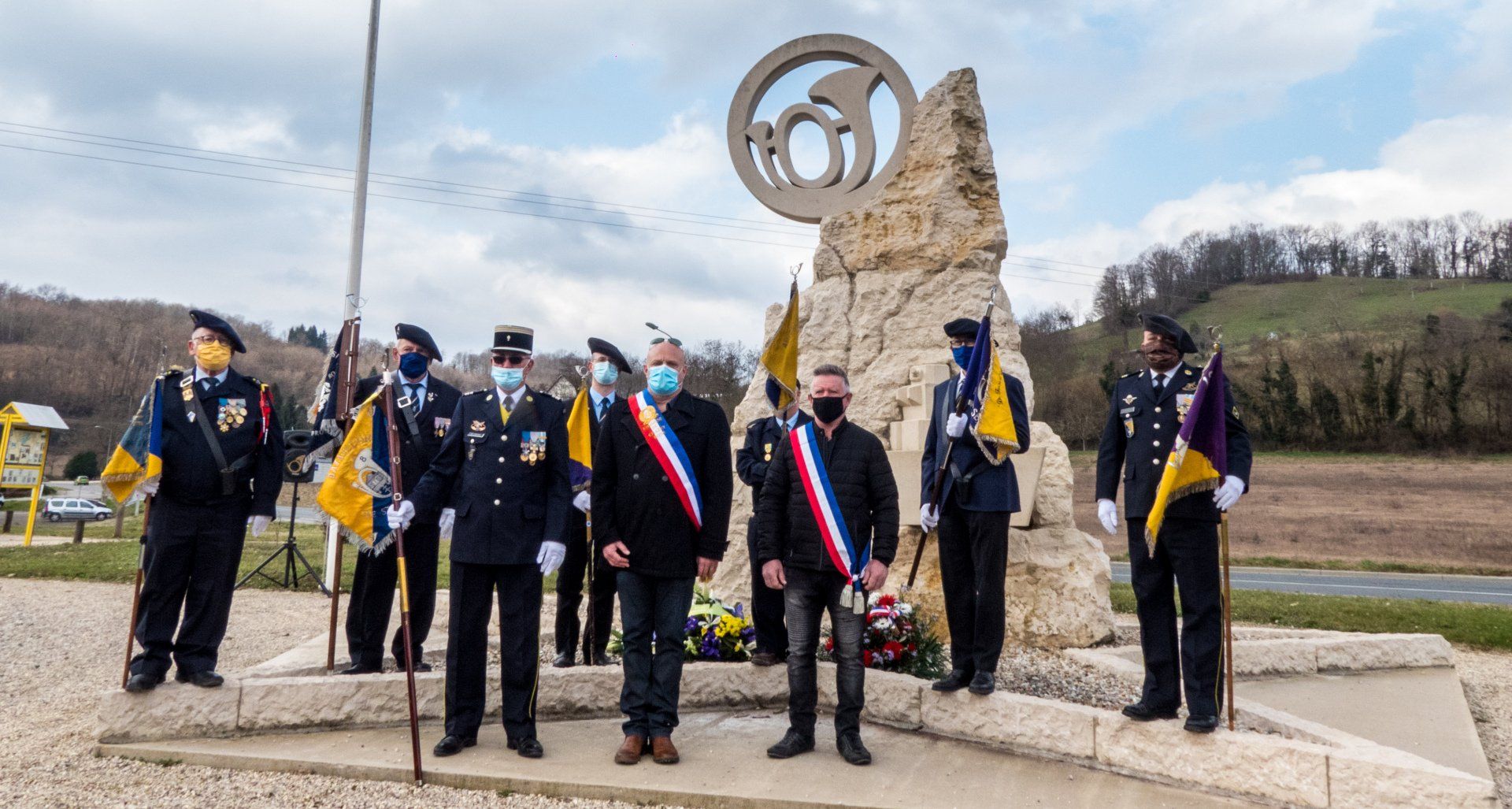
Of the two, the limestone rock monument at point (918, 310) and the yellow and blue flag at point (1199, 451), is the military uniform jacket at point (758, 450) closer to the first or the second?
the limestone rock monument at point (918, 310)

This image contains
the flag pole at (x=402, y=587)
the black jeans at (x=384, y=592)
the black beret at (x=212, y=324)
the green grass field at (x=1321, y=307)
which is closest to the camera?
the flag pole at (x=402, y=587)

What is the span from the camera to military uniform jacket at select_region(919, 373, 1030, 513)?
4.58 metres

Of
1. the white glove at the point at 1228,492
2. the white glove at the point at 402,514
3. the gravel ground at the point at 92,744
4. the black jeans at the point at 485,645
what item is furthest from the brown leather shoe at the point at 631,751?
the white glove at the point at 1228,492

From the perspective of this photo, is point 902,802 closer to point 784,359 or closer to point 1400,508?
point 784,359

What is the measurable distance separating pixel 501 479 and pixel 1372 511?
25.5 metres

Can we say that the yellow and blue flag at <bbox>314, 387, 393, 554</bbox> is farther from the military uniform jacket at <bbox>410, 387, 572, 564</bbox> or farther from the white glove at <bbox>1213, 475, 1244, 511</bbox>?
the white glove at <bbox>1213, 475, 1244, 511</bbox>

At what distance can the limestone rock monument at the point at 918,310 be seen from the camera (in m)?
6.63

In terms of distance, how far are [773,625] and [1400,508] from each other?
24.6 m

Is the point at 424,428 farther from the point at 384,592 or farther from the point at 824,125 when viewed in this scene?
the point at 824,125


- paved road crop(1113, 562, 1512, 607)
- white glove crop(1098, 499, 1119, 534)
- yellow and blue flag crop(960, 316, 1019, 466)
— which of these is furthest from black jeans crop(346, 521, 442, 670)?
paved road crop(1113, 562, 1512, 607)

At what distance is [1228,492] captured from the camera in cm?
388

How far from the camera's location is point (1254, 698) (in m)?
A: 5.41

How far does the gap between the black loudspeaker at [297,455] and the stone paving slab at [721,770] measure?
197 cm

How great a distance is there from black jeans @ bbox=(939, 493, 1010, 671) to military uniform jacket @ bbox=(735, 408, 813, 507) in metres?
1.15
